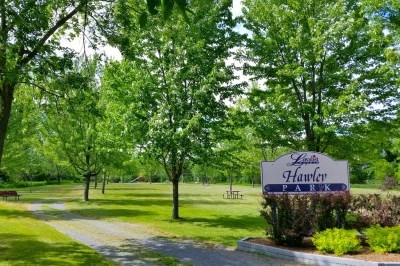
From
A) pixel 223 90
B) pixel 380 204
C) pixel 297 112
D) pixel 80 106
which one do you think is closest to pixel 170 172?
pixel 223 90

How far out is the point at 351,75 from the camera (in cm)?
1920

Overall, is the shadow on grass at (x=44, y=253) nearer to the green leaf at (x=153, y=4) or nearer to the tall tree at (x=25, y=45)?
the tall tree at (x=25, y=45)

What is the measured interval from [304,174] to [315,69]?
786 centimetres

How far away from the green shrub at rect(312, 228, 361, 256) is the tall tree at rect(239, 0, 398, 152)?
7.67 m

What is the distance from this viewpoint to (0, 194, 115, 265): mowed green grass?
11125mm

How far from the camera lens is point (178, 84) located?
64.8 feet

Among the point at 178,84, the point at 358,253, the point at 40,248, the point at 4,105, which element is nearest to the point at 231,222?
the point at 178,84

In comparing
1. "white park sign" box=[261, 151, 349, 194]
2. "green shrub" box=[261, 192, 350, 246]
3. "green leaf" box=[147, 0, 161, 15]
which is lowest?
"green shrub" box=[261, 192, 350, 246]

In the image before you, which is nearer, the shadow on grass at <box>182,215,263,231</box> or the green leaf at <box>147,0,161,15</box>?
the green leaf at <box>147,0,161,15</box>

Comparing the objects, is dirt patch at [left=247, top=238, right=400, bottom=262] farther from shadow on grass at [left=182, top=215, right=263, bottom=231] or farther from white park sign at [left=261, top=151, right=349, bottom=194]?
shadow on grass at [left=182, top=215, right=263, bottom=231]

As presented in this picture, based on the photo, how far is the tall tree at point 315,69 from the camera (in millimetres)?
18250

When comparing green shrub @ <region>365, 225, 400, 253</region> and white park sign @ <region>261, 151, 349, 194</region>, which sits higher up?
white park sign @ <region>261, 151, 349, 194</region>

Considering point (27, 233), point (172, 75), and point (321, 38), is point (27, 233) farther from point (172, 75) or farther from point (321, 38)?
point (321, 38)

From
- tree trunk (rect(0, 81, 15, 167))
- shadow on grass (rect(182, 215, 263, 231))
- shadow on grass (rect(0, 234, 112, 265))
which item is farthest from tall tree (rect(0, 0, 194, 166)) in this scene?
shadow on grass (rect(182, 215, 263, 231))
